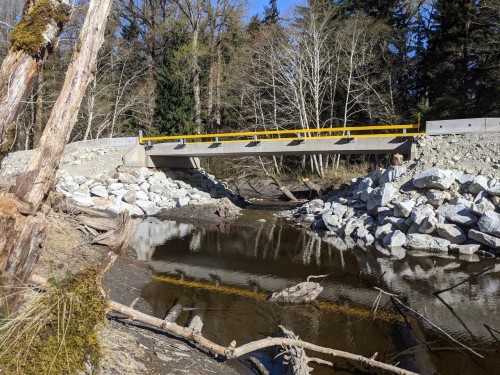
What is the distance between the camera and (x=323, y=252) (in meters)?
12.8

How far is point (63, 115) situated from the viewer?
350 cm

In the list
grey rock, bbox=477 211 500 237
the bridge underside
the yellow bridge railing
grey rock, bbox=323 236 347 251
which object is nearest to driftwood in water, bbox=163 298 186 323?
grey rock, bbox=323 236 347 251

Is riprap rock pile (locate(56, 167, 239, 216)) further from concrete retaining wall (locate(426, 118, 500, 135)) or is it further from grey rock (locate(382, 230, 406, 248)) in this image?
concrete retaining wall (locate(426, 118, 500, 135))

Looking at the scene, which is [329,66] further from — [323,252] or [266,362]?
[266,362]

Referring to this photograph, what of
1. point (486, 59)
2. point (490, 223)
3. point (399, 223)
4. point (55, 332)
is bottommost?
point (399, 223)

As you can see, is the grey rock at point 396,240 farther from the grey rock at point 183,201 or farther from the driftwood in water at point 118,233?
the grey rock at point 183,201

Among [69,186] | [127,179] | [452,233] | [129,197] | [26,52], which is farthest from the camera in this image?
[127,179]

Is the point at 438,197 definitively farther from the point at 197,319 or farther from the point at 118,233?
the point at 118,233

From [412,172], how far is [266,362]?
1171cm

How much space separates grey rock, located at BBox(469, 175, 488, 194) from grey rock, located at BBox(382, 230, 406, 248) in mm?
2465

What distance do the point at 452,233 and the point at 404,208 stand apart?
1.66m

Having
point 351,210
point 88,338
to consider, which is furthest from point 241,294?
point 351,210

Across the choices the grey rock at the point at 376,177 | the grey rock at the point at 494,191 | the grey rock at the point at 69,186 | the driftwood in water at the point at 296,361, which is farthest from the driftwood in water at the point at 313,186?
the driftwood in water at the point at 296,361

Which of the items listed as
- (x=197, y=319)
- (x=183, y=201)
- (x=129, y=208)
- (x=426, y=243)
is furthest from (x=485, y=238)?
(x=129, y=208)
